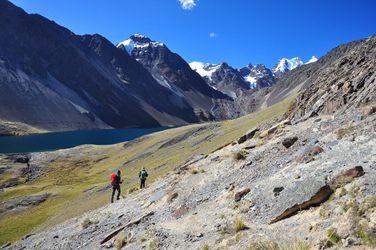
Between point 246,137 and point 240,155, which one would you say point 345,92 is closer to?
point 246,137

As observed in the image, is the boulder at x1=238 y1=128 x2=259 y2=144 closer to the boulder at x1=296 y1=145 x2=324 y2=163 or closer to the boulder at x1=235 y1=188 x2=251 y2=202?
the boulder at x1=296 y1=145 x2=324 y2=163

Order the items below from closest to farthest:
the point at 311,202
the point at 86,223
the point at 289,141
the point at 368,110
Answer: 1. the point at 311,202
2. the point at 368,110
3. the point at 289,141
4. the point at 86,223

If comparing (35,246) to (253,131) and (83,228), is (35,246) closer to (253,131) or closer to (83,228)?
(83,228)

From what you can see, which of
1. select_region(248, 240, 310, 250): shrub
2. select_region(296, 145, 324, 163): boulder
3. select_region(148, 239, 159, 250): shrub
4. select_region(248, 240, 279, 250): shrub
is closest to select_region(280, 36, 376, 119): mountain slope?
select_region(296, 145, 324, 163): boulder

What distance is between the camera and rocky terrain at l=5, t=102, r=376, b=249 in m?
13.9

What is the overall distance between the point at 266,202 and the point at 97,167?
3188 inches

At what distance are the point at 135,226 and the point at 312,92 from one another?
79.9 ft

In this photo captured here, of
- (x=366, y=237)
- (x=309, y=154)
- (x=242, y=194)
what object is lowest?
(x=366, y=237)

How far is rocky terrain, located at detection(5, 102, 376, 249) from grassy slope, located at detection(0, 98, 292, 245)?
559 inches

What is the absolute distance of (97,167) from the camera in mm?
95688

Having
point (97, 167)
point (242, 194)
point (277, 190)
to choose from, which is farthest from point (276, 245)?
point (97, 167)

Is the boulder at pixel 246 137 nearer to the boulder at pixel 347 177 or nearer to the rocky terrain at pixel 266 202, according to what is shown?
the rocky terrain at pixel 266 202

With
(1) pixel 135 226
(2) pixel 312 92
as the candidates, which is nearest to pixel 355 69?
(2) pixel 312 92

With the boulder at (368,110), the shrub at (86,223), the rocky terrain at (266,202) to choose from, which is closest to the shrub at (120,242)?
the rocky terrain at (266,202)
